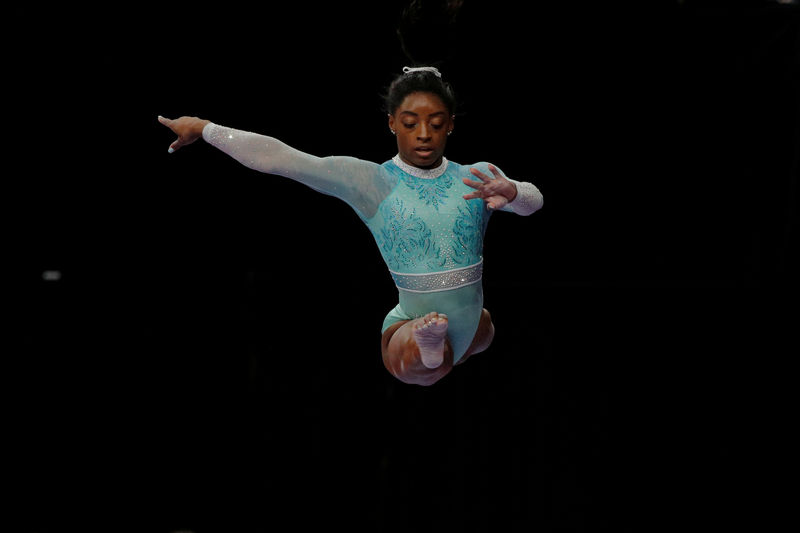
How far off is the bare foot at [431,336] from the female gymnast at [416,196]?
0.01 m

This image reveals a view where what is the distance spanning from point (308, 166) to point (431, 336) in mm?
469

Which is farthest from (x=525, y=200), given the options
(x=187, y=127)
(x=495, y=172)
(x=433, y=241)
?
(x=187, y=127)

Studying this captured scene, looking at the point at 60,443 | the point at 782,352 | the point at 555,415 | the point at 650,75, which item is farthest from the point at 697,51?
the point at 60,443

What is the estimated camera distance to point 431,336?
192 centimetres

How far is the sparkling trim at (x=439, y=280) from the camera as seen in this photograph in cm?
206

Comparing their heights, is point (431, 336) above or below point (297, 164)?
below

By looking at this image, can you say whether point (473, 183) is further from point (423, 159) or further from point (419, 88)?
point (419, 88)

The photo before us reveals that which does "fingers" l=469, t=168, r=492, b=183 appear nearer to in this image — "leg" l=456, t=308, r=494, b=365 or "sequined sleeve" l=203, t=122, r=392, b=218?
"sequined sleeve" l=203, t=122, r=392, b=218

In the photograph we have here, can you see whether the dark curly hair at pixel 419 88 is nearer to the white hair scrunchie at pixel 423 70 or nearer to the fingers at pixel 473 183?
the white hair scrunchie at pixel 423 70

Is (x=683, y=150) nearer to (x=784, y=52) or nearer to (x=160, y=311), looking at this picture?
(x=784, y=52)

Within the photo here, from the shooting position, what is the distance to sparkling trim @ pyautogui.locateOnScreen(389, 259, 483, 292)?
206 cm

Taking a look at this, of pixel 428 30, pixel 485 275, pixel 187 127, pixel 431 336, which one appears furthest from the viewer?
pixel 485 275

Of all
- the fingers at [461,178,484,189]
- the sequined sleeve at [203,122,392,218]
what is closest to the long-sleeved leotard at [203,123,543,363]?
the sequined sleeve at [203,122,392,218]

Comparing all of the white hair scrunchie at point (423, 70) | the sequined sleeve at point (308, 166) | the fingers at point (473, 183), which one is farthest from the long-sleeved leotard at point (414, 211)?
the white hair scrunchie at point (423, 70)
